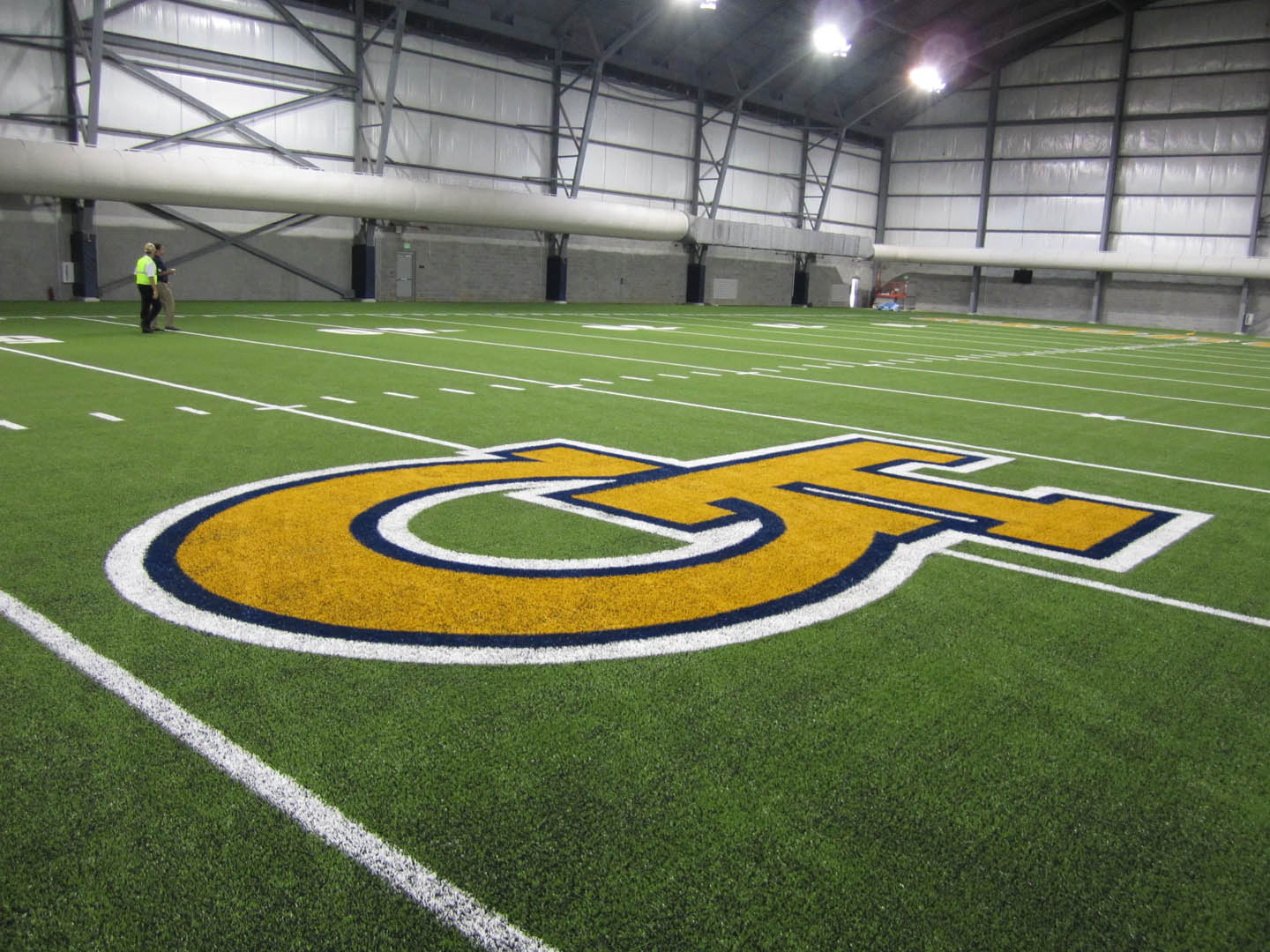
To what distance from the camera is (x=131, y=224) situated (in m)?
29.9

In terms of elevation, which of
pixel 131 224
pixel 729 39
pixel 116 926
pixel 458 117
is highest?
pixel 729 39

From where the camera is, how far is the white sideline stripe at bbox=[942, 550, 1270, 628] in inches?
203

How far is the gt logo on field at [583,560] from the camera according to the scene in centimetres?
452

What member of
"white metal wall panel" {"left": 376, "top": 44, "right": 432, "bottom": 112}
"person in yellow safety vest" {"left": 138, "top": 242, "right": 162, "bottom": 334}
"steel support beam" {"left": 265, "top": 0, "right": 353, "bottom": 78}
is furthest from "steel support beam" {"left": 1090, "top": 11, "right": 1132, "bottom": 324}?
"person in yellow safety vest" {"left": 138, "top": 242, "right": 162, "bottom": 334}

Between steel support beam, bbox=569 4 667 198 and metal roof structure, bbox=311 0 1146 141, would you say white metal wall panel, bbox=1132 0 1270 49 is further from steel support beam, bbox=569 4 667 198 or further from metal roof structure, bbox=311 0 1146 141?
steel support beam, bbox=569 4 667 198

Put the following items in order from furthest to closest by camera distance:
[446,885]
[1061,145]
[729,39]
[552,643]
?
[1061,145] < [729,39] < [552,643] < [446,885]

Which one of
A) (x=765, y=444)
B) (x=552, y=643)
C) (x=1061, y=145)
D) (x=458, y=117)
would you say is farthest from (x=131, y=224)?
(x=1061, y=145)

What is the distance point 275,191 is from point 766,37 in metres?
21.2

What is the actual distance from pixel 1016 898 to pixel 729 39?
42.1m

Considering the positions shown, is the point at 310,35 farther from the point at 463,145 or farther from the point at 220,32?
the point at 463,145

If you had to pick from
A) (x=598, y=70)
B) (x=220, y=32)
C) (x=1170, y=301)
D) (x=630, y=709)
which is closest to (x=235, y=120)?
(x=220, y=32)

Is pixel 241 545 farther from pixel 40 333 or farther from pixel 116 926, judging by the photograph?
pixel 40 333

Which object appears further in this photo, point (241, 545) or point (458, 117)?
point (458, 117)

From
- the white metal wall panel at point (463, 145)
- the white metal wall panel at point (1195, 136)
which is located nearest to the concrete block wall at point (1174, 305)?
the white metal wall panel at point (1195, 136)
